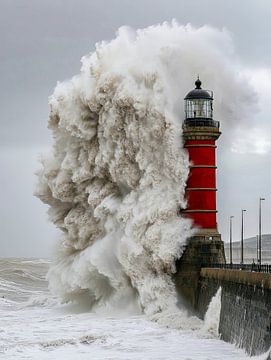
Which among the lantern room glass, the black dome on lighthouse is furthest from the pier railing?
the black dome on lighthouse

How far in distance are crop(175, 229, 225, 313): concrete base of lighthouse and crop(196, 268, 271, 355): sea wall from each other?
6.72 feet

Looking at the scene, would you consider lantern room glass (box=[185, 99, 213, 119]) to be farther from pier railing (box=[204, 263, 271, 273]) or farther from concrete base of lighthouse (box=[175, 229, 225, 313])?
pier railing (box=[204, 263, 271, 273])

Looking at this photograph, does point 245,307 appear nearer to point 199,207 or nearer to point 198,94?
point 199,207

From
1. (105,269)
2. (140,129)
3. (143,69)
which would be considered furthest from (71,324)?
(143,69)

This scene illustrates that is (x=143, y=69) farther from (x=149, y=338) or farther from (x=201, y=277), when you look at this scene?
(x=149, y=338)

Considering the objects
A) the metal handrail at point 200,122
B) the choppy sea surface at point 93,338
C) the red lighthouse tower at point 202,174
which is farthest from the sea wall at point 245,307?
the metal handrail at point 200,122

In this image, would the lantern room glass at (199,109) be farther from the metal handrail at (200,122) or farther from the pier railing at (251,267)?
the pier railing at (251,267)

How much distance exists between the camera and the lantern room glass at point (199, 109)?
98.9ft

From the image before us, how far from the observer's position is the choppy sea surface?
20938 millimetres

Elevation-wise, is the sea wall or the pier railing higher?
the pier railing

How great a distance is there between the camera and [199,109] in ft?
98.9

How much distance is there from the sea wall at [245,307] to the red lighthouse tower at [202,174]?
10.4ft

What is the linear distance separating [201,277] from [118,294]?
13.8 feet

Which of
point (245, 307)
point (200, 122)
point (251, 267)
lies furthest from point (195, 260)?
point (245, 307)
